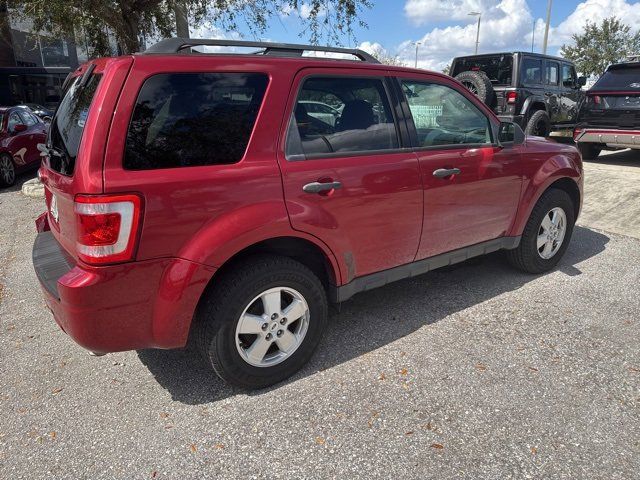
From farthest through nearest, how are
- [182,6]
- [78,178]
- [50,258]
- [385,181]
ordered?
[182,6], [385,181], [50,258], [78,178]

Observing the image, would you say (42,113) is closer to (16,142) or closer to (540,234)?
(16,142)

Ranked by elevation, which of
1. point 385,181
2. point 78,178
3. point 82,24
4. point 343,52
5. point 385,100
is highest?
point 82,24

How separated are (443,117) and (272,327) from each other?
78.0 inches

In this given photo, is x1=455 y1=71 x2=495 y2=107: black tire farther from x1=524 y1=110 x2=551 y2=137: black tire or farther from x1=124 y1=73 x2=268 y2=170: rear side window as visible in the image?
x1=124 y1=73 x2=268 y2=170: rear side window

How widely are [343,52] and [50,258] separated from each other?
218 centimetres

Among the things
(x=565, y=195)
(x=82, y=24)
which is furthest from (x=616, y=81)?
(x=82, y=24)

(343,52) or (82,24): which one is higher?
(82,24)

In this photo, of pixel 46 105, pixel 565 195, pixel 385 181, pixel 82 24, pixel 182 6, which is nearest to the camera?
pixel 385 181

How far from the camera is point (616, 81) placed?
9.16 metres

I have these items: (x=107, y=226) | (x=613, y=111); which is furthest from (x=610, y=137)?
(x=107, y=226)

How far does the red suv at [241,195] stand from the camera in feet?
7.33

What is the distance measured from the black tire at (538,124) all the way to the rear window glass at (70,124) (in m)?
9.74

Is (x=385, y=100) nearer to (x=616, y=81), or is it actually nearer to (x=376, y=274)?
(x=376, y=274)

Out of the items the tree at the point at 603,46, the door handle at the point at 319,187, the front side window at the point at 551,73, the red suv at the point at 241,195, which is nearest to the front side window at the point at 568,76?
the front side window at the point at 551,73
